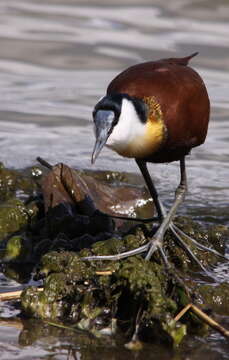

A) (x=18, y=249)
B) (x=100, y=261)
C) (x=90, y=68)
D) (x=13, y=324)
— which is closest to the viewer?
(x=13, y=324)

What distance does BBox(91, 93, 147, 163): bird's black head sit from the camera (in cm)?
439

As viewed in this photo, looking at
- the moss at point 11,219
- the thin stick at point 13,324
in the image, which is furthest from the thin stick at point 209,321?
the moss at point 11,219

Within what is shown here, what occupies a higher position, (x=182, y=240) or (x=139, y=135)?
(x=139, y=135)

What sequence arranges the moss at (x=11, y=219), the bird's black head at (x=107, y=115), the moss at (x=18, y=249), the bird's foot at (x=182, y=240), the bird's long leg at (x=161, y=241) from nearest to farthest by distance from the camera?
the bird's black head at (x=107, y=115)
the bird's long leg at (x=161, y=241)
the bird's foot at (x=182, y=240)
the moss at (x=18, y=249)
the moss at (x=11, y=219)

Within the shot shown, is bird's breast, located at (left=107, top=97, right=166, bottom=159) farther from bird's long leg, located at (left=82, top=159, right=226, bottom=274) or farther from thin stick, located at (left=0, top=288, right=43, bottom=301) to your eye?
thin stick, located at (left=0, top=288, right=43, bottom=301)

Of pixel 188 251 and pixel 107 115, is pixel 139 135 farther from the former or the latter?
pixel 188 251

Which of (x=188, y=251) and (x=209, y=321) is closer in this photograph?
(x=209, y=321)

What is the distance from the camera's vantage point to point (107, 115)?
4426mm

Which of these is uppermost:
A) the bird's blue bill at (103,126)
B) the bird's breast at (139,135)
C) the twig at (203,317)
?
the bird's blue bill at (103,126)

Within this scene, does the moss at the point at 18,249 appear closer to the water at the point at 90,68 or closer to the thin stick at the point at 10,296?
the thin stick at the point at 10,296

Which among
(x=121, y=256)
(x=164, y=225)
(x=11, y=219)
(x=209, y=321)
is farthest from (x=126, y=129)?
(x=11, y=219)

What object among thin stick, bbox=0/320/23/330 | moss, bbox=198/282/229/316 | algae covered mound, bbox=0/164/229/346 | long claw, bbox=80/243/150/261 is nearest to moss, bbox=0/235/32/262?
algae covered mound, bbox=0/164/229/346

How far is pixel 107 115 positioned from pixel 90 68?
17.1 feet

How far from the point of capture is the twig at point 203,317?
4.07 m
